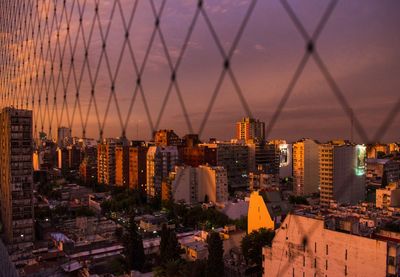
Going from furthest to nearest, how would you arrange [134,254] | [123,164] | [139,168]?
1. [123,164]
2. [139,168]
3. [134,254]

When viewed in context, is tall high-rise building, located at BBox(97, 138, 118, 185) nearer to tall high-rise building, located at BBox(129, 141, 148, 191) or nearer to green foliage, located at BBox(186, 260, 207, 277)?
tall high-rise building, located at BBox(129, 141, 148, 191)

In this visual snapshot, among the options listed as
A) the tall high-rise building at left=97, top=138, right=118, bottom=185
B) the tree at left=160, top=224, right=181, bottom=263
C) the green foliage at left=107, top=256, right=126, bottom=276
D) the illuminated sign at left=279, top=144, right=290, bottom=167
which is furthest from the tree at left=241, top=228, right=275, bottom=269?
the illuminated sign at left=279, top=144, right=290, bottom=167

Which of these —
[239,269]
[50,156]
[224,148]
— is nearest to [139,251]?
[239,269]

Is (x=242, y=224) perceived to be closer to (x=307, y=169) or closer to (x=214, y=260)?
(x=214, y=260)

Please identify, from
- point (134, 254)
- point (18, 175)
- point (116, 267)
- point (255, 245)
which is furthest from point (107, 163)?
point (255, 245)

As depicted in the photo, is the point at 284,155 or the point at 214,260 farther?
the point at 284,155
